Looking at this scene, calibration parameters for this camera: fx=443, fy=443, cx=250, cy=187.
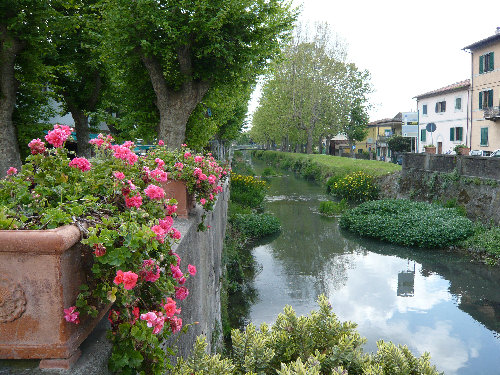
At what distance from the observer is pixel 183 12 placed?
33.4 feet

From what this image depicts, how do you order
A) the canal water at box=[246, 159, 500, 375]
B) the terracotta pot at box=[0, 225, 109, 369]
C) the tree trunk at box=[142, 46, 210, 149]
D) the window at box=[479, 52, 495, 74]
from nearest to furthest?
the terracotta pot at box=[0, 225, 109, 369], the canal water at box=[246, 159, 500, 375], the tree trunk at box=[142, 46, 210, 149], the window at box=[479, 52, 495, 74]

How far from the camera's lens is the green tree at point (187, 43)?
9938 mm

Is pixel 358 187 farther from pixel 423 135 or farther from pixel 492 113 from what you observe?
pixel 423 135

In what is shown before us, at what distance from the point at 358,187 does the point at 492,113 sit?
1450cm

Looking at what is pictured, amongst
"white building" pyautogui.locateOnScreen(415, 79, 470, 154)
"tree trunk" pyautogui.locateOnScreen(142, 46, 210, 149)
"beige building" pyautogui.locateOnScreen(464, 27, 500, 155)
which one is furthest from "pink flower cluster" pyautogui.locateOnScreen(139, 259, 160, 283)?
"white building" pyautogui.locateOnScreen(415, 79, 470, 154)

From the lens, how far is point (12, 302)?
1.74 m

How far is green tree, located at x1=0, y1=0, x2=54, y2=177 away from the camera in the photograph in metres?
10.3

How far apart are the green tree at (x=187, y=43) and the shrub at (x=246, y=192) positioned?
30.2 ft

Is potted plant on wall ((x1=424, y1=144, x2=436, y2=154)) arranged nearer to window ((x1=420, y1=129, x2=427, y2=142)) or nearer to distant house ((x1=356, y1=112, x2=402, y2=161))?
window ((x1=420, y1=129, x2=427, y2=142))

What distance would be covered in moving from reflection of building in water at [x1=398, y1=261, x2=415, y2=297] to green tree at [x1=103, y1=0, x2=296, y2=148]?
282 inches

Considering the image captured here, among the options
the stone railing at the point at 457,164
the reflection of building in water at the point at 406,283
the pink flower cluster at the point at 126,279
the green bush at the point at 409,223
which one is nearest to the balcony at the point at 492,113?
the stone railing at the point at 457,164

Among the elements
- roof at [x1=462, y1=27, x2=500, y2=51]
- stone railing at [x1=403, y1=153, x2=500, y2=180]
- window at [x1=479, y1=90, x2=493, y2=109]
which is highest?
roof at [x1=462, y1=27, x2=500, y2=51]

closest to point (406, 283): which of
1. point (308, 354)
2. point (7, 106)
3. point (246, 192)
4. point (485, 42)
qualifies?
point (246, 192)

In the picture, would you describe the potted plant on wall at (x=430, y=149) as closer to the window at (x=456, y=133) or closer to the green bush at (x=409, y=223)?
the green bush at (x=409, y=223)
